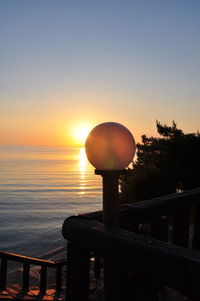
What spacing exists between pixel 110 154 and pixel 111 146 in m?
0.05

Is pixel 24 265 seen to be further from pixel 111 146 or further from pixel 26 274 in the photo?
pixel 111 146

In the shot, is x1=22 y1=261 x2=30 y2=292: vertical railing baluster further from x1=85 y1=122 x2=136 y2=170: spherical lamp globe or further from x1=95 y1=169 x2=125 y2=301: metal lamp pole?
x1=85 y1=122 x2=136 y2=170: spherical lamp globe

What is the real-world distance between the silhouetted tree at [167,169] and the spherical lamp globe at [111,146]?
1314cm

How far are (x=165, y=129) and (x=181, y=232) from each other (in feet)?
54.9

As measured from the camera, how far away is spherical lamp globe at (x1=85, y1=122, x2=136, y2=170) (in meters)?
1.51

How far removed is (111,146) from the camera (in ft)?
4.96

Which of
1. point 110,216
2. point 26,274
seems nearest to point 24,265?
point 26,274

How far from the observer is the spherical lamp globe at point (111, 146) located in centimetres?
151

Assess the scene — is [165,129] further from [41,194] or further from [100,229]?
[41,194]

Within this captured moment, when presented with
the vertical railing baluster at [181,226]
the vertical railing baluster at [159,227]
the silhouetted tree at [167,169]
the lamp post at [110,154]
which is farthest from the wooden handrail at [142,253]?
the silhouetted tree at [167,169]

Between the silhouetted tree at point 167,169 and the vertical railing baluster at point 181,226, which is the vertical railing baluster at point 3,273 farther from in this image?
the silhouetted tree at point 167,169

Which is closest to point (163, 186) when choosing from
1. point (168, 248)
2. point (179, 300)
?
point (179, 300)

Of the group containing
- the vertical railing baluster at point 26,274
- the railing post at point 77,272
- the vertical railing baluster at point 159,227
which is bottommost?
the vertical railing baluster at point 26,274

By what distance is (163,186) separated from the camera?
16.1 meters
